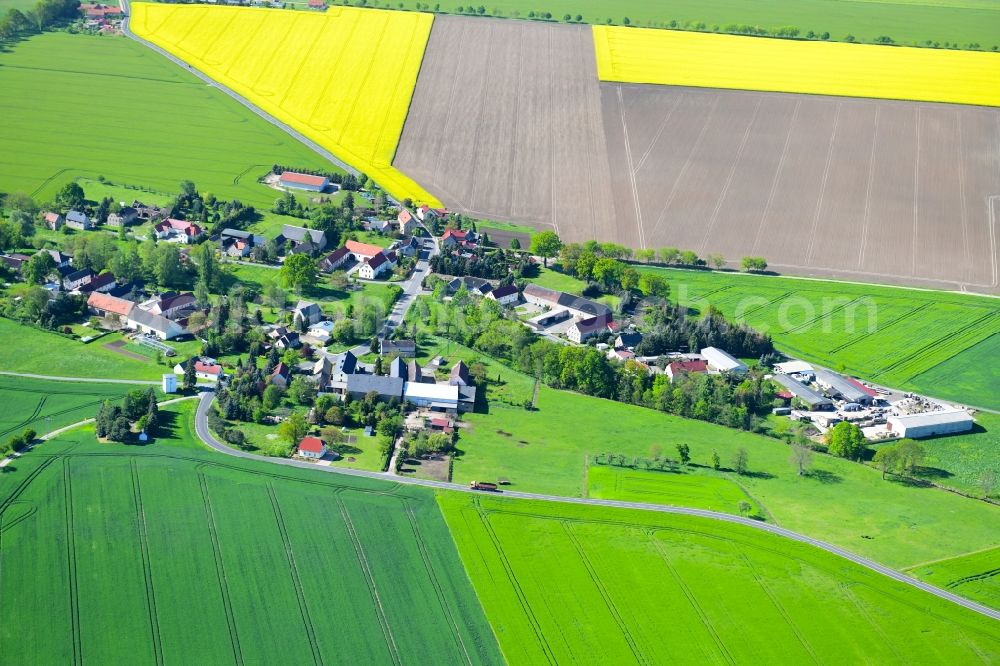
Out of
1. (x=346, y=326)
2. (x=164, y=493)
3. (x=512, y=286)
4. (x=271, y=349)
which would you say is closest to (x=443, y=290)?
(x=512, y=286)

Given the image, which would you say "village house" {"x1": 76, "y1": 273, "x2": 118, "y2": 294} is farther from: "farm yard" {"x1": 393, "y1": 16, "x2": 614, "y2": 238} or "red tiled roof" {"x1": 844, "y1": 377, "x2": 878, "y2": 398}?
"red tiled roof" {"x1": 844, "y1": 377, "x2": 878, "y2": 398}

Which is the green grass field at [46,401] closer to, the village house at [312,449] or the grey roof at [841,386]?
the village house at [312,449]

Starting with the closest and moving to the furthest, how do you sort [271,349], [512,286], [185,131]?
[271,349], [512,286], [185,131]

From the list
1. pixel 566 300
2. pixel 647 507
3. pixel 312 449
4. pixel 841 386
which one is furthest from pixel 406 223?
pixel 647 507

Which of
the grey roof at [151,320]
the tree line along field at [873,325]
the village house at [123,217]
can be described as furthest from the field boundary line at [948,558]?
the village house at [123,217]

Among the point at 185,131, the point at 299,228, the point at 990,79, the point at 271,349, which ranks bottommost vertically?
the point at 271,349

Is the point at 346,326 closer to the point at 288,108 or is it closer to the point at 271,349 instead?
the point at 271,349

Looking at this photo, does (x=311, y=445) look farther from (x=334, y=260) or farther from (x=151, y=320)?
(x=334, y=260)

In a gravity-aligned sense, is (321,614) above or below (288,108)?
below
